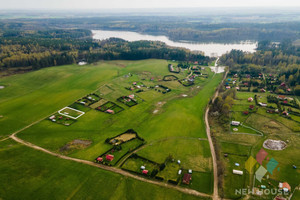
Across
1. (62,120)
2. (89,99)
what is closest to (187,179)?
(62,120)

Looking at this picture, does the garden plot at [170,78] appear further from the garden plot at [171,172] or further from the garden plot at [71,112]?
the garden plot at [171,172]

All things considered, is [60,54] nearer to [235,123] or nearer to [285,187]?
[235,123]

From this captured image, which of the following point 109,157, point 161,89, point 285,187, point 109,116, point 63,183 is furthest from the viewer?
point 161,89

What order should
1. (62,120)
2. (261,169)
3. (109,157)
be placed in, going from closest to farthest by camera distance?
(261,169)
(109,157)
(62,120)

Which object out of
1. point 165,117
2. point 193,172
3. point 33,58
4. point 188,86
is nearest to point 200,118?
point 165,117

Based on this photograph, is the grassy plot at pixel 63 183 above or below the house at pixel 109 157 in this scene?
below

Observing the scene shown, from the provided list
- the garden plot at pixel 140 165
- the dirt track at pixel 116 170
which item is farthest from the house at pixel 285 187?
the garden plot at pixel 140 165
